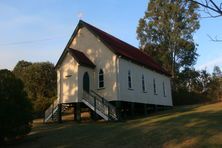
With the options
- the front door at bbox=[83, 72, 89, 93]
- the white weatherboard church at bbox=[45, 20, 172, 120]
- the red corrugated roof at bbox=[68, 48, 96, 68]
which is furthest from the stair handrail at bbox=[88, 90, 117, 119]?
the red corrugated roof at bbox=[68, 48, 96, 68]

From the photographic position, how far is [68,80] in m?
30.3

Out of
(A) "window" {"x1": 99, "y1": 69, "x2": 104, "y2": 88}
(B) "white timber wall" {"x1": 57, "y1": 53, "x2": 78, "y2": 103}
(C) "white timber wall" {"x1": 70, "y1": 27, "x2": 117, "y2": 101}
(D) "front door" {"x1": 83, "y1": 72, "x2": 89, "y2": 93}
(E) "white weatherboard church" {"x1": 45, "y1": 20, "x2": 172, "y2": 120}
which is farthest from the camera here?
(A) "window" {"x1": 99, "y1": 69, "x2": 104, "y2": 88}

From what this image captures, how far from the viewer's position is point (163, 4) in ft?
186

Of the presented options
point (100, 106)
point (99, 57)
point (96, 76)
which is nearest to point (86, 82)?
point (96, 76)

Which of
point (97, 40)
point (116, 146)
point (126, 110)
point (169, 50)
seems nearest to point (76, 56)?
point (97, 40)

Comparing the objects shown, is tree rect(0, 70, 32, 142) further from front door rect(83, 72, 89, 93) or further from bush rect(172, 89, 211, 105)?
bush rect(172, 89, 211, 105)

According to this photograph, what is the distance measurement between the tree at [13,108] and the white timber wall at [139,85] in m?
11.1

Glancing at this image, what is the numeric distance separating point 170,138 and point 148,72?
2035cm

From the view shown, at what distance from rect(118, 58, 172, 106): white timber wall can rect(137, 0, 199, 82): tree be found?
1365 centimetres

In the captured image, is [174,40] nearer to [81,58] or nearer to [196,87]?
[196,87]

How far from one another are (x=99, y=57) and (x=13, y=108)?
44.0 ft

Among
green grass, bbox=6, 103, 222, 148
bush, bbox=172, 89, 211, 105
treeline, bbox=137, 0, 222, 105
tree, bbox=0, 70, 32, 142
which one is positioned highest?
Result: treeline, bbox=137, 0, 222, 105

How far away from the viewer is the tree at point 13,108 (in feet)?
60.8

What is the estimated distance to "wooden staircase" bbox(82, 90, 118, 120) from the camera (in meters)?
27.7
